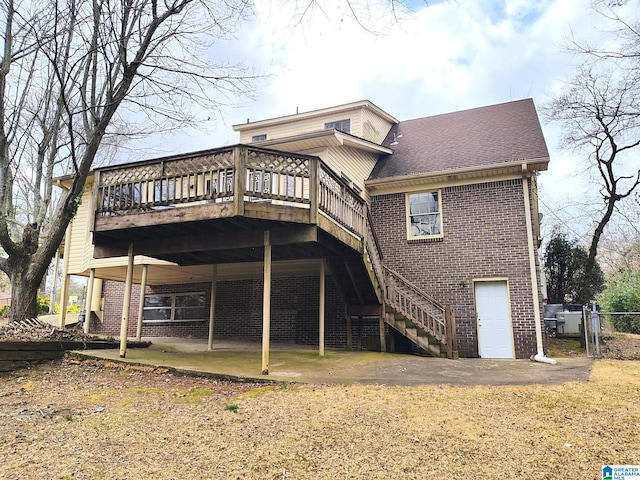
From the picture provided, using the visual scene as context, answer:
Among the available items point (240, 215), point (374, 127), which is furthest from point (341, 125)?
point (240, 215)

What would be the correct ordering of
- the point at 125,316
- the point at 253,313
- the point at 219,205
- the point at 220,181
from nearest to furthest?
the point at 219,205, the point at 220,181, the point at 125,316, the point at 253,313

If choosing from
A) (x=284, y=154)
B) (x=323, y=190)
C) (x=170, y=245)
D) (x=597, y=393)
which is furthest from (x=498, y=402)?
(x=170, y=245)

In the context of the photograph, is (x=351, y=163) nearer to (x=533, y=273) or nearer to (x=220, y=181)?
(x=533, y=273)

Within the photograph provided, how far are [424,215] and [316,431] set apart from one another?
929 cm

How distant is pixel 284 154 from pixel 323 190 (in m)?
1.02

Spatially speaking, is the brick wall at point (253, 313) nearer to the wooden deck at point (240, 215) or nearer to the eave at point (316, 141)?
the wooden deck at point (240, 215)

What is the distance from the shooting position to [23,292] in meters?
9.58

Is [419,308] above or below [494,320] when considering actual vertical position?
above

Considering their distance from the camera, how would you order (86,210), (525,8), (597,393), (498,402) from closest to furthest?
(525,8) < (498,402) < (597,393) < (86,210)

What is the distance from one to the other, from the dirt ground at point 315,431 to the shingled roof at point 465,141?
23.6ft

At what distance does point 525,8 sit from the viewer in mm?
4562

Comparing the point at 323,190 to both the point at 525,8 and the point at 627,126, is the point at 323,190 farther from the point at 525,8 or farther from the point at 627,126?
the point at 627,126

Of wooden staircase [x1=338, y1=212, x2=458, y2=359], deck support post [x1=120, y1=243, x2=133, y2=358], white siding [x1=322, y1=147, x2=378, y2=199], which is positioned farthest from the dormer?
deck support post [x1=120, y1=243, x2=133, y2=358]

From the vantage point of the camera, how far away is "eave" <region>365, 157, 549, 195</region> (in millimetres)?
11371
